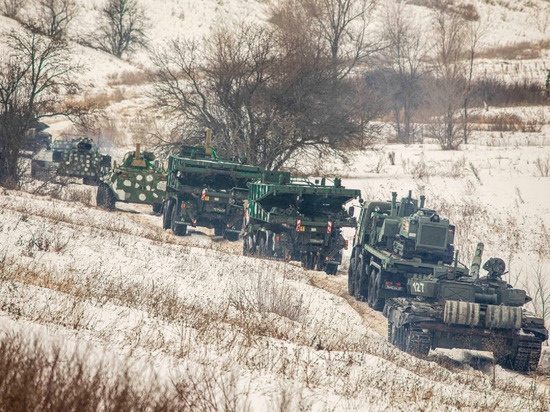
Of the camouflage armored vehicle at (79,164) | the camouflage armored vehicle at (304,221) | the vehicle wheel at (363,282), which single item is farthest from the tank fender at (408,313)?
the camouflage armored vehicle at (79,164)

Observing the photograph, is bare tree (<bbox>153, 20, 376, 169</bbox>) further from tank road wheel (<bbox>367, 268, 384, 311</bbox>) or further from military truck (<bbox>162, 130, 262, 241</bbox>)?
tank road wheel (<bbox>367, 268, 384, 311</bbox>)

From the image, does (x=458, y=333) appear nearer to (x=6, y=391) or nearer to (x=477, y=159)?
(x=6, y=391)

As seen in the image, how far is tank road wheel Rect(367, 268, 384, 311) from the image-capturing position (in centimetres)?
1305

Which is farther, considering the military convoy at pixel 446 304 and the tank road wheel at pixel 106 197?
the tank road wheel at pixel 106 197

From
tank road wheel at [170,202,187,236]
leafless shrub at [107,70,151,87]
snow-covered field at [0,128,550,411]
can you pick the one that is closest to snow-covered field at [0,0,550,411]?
snow-covered field at [0,128,550,411]

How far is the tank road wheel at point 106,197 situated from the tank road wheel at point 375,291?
12262 millimetres

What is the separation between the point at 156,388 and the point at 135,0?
72670mm

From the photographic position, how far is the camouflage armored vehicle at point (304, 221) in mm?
15695

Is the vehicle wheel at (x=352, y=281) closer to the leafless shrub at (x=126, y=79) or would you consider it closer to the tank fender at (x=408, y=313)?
the tank fender at (x=408, y=313)

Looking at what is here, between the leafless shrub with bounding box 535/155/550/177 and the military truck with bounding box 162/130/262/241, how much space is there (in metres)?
11.2

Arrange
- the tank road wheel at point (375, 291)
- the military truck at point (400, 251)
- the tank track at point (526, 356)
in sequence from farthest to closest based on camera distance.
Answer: the tank road wheel at point (375, 291) < the military truck at point (400, 251) < the tank track at point (526, 356)

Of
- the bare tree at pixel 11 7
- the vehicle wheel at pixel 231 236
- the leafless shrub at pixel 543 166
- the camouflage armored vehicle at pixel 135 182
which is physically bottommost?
the vehicle wheel at pixel 231 236

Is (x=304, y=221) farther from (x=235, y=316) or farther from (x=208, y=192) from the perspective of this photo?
(x=235, y=316)

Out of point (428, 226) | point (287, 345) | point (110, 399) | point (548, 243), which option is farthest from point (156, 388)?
point (548, 243)
